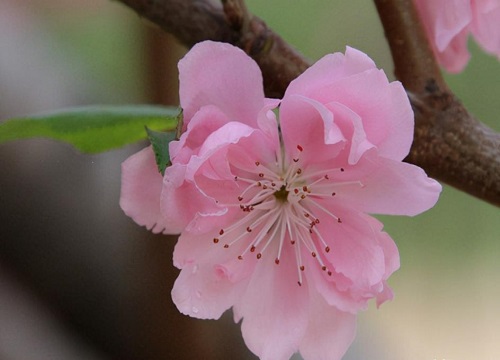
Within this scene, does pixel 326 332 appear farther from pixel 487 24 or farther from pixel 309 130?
pixel 487 24

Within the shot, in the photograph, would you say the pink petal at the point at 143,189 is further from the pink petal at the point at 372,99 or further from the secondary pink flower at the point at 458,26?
the secondary pink flower at the point at 458,26

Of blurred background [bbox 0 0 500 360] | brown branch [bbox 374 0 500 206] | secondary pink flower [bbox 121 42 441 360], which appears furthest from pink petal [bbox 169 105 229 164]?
blurred background [bbox 0 0 500 360]

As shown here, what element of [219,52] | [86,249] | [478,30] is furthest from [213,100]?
[86,249]

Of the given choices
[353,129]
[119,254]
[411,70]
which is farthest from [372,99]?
[119,254]

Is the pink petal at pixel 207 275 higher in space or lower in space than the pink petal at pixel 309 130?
lower

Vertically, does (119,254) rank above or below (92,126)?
below

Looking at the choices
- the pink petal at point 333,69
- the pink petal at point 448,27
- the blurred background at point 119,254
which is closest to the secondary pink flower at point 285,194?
the pink petal at point 333,69

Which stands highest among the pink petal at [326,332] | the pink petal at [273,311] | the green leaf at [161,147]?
the green leaf at [161,147]
